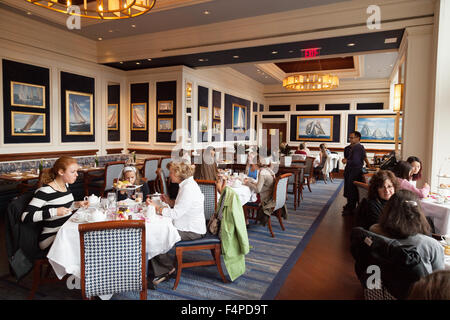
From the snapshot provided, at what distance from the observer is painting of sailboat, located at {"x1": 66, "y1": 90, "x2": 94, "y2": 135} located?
7.58 m

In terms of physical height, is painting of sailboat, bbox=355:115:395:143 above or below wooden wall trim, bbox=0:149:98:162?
above

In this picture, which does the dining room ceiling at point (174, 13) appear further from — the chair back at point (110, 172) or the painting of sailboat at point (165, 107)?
the chair back at point (110, 172)

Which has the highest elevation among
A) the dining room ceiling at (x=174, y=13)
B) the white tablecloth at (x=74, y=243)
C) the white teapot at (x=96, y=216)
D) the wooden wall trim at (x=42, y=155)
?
the dining room ceiling at (x=174, y=13)

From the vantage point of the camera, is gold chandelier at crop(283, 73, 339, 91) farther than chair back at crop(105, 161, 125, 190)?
Yes

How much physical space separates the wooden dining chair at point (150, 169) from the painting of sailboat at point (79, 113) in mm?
2368

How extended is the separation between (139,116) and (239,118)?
471 cm

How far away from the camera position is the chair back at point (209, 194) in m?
3.83

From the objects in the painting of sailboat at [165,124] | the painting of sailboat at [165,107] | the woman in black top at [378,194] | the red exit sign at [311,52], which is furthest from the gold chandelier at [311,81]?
the woman in black top at [378,194]

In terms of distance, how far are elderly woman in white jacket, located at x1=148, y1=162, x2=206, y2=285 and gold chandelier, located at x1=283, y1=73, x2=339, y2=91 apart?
7.81 meters

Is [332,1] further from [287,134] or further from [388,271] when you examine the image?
[287,134]

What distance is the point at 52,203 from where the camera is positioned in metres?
2.72

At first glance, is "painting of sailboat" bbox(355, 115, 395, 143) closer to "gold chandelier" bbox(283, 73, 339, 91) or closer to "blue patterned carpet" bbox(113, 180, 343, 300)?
"gold chandelier" bbox(283, 73, 339, 91)

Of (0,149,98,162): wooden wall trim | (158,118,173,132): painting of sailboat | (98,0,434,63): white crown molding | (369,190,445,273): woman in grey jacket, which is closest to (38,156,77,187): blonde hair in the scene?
(369,190,445,273): woman in grey jacket

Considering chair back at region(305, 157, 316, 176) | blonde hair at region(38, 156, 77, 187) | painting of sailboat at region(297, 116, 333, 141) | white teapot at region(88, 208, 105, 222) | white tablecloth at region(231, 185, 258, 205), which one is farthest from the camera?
painting of sailboat at region(297, 116, 333, 141)
